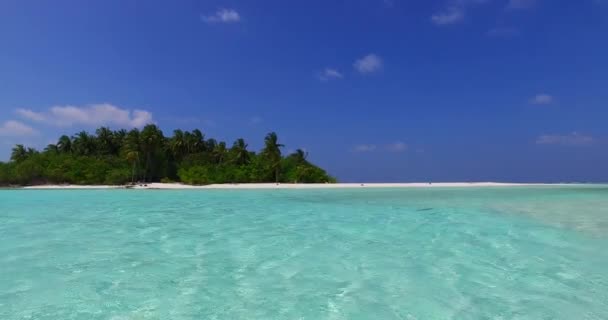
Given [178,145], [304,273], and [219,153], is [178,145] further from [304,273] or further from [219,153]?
[304,273]

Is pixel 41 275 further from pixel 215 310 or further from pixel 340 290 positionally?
pixel 340 290

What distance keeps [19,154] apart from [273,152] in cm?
4536

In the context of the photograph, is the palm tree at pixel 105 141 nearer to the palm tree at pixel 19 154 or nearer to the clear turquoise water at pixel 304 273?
the palm tree at pixel 19 154

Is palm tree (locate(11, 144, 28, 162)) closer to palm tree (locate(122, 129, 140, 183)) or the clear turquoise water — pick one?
palm tree (locate(122, 129, 140, 183))

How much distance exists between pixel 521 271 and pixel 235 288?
14.9ft

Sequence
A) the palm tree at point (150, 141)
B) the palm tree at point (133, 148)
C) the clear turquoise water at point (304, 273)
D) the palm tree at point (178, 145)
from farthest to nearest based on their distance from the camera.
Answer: the palm tree at point (178, 145), the palm tree at point (150, 141), the palm tree at point (133, 148), the clear turquoise water at point (304, 273)

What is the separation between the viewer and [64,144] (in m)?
66.9

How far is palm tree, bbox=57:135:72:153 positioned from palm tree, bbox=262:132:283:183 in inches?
1439

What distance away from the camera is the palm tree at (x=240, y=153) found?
62.7 meters

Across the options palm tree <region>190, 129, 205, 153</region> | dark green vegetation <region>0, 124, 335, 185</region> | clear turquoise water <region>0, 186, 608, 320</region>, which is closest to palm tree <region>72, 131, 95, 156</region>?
dark green vegetation <region>0, 124, 335, 185</region>

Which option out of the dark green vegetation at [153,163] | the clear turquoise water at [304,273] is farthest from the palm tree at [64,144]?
the clear turquoise water at [304,273]

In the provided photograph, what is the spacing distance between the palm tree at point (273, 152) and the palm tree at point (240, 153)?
3.88 metres

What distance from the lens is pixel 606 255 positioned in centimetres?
702

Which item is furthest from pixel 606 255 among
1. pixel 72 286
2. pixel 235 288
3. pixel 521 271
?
pixel 72 286
